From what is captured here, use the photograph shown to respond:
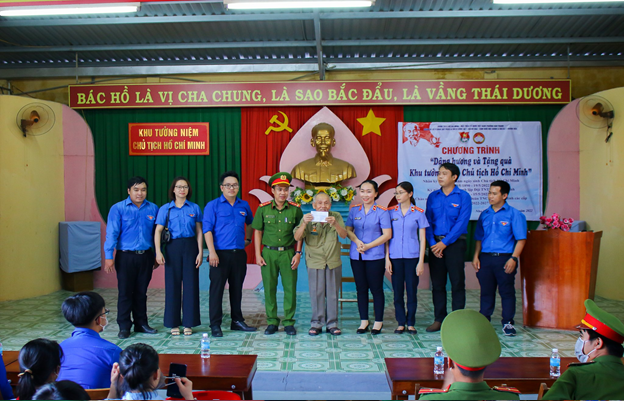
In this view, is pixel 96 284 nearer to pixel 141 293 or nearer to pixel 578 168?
pixel 141 293

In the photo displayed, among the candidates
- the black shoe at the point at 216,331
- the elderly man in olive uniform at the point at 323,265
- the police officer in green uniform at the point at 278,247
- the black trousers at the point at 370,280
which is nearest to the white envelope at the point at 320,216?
the elderly man in olive uniform at the point at 323,265

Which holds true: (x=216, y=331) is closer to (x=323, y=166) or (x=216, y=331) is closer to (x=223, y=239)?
(x=223, y=239)

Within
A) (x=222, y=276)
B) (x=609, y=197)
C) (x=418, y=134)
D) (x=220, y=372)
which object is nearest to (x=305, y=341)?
(x=222, y=276)

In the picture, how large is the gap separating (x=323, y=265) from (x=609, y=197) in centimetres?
396

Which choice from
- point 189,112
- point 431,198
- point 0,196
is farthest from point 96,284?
point 431,198

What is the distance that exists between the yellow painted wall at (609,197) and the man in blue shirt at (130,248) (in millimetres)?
5119

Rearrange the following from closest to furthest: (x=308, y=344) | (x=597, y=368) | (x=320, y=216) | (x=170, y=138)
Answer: (x=597, y=368) → (x=320, y=216) → (x=308, y=344) → (x=170, y=138)

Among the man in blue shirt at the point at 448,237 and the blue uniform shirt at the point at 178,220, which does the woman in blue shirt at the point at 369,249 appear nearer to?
the man in blue shirt at the point at 448,237

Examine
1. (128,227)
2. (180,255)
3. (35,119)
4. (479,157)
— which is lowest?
(180,255)

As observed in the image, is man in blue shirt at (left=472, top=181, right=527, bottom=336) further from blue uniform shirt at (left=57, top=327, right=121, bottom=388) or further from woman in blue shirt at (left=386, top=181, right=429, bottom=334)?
blue uniform shirt at (left=57, top=327, right=121, bottom=388)

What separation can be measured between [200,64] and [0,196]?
309 cm

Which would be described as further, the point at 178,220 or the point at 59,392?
the point at 178,220

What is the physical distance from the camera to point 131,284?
13.0 ft

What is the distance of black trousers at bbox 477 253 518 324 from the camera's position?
3950 mm
